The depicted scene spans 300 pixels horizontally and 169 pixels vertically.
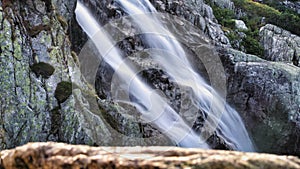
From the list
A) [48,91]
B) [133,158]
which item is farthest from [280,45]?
[133,158]

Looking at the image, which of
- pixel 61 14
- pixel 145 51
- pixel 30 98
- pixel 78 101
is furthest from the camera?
pixel 145 51

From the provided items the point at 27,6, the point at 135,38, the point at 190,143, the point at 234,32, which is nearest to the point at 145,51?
the point at 135,38

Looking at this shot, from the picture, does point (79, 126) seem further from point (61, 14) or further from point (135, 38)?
point (135, 38)

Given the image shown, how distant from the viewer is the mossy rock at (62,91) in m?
15.4

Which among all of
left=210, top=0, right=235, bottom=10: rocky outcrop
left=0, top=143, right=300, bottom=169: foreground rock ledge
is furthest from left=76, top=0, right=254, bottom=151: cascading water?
left=210, top=0, right=235, bottom=10: rocky outcrop

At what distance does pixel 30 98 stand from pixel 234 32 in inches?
1166

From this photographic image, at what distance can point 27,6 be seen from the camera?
17078mm

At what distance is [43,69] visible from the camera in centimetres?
1588

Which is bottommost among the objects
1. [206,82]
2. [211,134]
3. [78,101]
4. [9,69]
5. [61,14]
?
[211,134]

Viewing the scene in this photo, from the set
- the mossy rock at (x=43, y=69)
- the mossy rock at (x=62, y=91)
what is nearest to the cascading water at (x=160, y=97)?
the mossy rock at (x=62, y=91)

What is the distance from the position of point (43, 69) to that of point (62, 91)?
119cm

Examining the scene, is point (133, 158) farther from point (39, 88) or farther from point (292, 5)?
point (292, 5)

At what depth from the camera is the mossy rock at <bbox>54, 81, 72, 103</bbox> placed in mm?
15445

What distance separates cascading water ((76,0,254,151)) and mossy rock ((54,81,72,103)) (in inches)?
178
